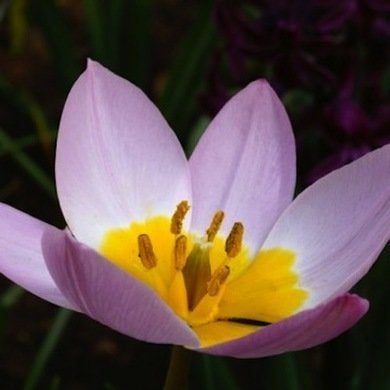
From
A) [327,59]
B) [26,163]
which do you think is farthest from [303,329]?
[26,163]

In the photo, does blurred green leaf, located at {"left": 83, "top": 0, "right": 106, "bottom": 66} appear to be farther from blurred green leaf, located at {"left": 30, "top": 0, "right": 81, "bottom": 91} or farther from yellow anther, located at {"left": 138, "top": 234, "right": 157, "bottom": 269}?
yellow anther, located at {"left": 138, "top": 234, "right": 157, "bottom": 269}

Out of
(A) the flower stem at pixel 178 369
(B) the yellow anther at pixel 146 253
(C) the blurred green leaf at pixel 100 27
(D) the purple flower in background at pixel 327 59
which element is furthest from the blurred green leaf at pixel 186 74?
(A) the flower stem at pixel 178 369

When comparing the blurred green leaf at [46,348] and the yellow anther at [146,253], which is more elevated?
the blurred green leaf at [46,348]

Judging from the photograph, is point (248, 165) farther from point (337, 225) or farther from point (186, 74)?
point (186, 74)

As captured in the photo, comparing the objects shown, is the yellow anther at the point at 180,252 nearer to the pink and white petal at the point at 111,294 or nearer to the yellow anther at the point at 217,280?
the yellow anther at the point at 217,280

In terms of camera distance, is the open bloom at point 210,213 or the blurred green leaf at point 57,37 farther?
the blurred green leaf at point 57,37

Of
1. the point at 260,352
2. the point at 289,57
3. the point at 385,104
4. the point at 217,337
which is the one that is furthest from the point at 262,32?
the point at 260,352

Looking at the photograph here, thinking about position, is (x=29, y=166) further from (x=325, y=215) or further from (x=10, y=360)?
(x=325, y=215)
